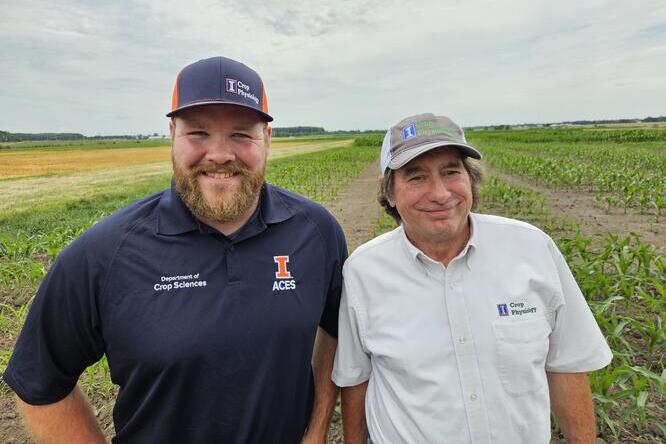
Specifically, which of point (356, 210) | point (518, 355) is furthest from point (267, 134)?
point (356, 210)

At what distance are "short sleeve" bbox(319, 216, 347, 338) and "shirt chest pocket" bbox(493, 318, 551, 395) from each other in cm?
64

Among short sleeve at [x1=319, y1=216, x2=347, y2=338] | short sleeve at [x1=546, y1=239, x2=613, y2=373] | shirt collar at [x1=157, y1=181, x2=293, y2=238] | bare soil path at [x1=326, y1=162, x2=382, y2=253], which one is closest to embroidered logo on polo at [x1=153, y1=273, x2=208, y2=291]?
shirt collar at [x1=157, y1=181, x2=293, y2=238]

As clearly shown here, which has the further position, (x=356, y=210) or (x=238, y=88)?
(x=356, y=210)

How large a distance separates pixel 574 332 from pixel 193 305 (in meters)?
1.39

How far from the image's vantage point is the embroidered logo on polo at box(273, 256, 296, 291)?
1.55 m

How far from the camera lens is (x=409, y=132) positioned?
1655 millimetres

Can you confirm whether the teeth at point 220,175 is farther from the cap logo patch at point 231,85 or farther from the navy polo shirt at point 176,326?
the cap logo patch at point 231,85

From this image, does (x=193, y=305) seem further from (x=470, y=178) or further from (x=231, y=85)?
(x=470, y=178)

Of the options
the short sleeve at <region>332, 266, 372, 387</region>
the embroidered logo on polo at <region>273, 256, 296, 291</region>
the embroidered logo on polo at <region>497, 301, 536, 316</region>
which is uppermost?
the embroidered logo on polo at <region>273, 256, 296, 291</region>

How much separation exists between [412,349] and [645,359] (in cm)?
306

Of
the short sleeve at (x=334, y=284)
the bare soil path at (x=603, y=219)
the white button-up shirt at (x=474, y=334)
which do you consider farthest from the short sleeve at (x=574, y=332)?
the bare soil path at (x=603, y=219)

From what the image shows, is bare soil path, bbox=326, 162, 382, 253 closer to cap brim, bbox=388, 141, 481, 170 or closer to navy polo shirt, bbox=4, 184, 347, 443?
cap brim, bbox=388, 141, 481, 170

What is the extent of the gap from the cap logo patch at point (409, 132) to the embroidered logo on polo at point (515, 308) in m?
0.72

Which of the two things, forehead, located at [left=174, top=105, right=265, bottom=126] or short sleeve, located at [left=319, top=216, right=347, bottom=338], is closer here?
forehead, located at [left=174, top=105, right=265, bottom=126]
